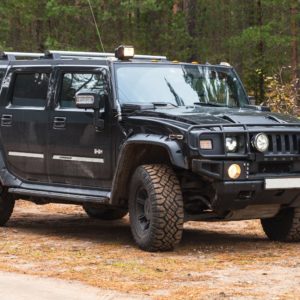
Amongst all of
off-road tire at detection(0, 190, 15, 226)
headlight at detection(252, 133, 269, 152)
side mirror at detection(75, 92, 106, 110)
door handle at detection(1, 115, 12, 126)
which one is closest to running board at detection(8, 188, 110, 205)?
off-road tire at detection(0, 190, 15, 226)

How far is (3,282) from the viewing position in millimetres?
6270

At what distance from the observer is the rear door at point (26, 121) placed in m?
9.25

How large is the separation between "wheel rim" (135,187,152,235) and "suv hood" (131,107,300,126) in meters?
0.79

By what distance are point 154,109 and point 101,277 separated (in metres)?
2.33

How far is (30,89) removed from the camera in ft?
31.3

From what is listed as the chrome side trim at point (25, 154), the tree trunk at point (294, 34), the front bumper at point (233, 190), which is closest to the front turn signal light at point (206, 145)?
the front bumper at point (233, 190)

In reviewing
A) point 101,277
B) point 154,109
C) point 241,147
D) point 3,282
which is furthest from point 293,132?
point 3,282

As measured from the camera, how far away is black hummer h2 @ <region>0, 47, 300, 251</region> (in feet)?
24.3

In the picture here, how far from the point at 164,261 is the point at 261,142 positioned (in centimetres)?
144

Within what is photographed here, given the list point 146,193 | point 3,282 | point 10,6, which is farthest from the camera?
point 10,6

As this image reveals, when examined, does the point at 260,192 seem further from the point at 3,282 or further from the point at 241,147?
the point at 3,282

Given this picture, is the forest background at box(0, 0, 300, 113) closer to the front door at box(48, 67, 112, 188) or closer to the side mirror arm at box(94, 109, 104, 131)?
the front door at box(48, 67, 112, 188)

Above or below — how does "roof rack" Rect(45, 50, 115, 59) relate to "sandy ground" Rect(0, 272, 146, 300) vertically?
above

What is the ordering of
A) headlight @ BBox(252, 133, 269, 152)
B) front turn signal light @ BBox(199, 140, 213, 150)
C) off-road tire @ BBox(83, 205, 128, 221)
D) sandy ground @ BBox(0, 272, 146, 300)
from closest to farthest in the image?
sandy ground @ BBox(0, 272, 146, 300) < front turn signal light @ BBox(199, 140, 213, 150) < headlight @ BBox(252, 133, 269, 152) < off-road tire @ BBox(83, 205, 128, 221)
